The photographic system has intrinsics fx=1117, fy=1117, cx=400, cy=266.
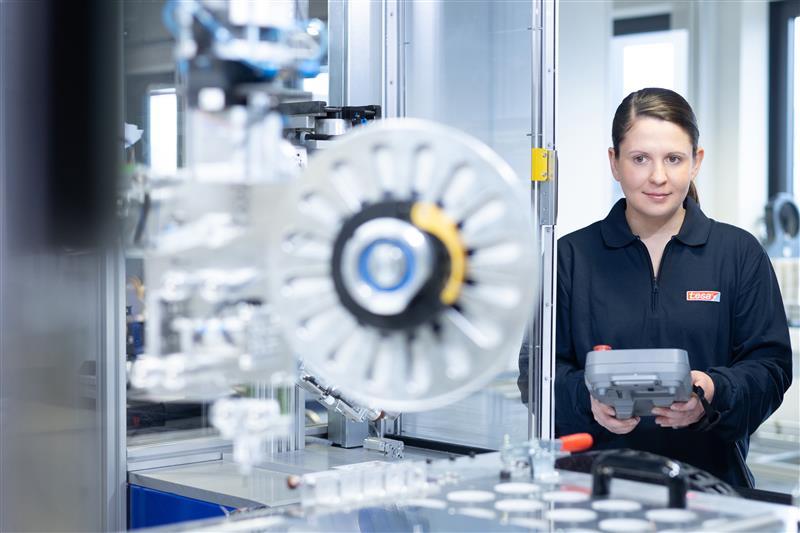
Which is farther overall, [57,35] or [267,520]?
[57,35]

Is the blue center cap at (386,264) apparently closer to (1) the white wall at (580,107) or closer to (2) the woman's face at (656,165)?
(2) the woman's face at (656,165)

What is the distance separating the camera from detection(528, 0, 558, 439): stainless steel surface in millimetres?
2797

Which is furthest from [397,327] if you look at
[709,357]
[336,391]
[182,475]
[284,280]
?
[182,475]

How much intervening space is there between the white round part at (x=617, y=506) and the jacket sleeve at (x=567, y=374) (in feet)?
2.29

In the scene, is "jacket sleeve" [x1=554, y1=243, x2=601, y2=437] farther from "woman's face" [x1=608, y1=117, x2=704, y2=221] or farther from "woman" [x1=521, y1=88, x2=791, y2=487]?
"woman's face" [x1=608, y1=117, x2=704, y2=221]

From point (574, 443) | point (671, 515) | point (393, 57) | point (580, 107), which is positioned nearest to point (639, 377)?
point (574, 443)

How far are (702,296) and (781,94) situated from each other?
316 centimetres

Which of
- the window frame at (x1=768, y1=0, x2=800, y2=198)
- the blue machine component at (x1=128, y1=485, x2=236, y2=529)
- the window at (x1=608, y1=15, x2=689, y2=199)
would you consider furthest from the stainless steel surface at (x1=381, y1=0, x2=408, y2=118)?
the window frame at (x1=768, y1=0, x2=800, y2=198)

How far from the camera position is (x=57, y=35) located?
108 inches

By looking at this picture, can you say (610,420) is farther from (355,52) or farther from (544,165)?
(355,52)

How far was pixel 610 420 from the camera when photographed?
6.98ft

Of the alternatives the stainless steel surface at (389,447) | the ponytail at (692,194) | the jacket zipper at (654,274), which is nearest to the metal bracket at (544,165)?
the ponytail at (692,194)

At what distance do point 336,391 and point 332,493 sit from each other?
4.03ft

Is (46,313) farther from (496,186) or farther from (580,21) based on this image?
(580,21)
